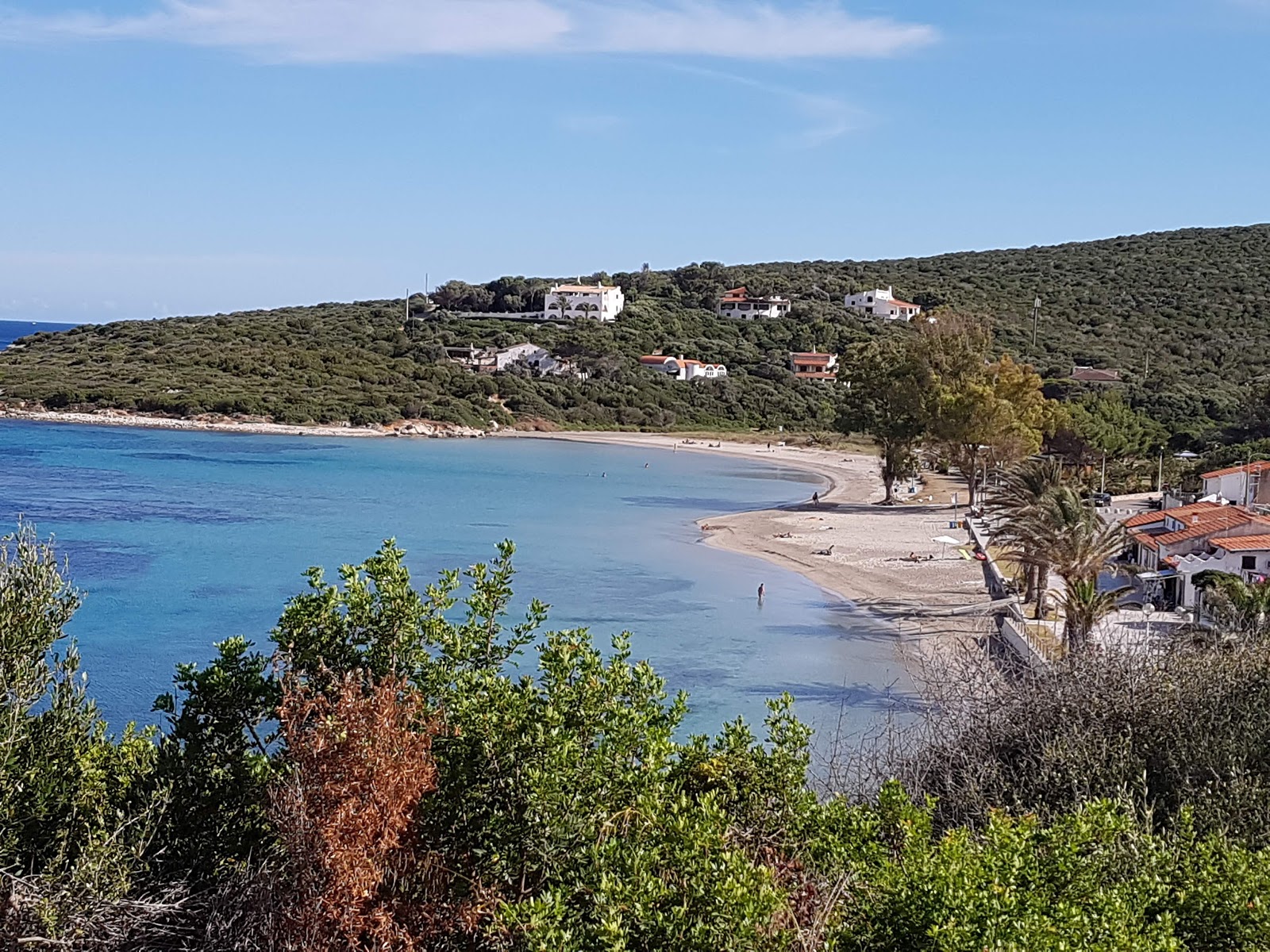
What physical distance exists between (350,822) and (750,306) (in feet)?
404

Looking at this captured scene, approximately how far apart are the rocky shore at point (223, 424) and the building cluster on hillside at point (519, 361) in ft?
46.0

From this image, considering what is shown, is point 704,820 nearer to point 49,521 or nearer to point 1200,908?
point 1200,908

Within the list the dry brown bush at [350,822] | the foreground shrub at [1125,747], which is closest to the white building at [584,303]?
the foreground shrub at [1125,747]

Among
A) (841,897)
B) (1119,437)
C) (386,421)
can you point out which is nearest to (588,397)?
(386,421)

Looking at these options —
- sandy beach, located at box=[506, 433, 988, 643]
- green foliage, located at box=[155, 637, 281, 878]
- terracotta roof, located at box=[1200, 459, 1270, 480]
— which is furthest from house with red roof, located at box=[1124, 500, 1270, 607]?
green foliage, located at box=[155, 637, 281, 878]

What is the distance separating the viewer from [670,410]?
9875 centimetres

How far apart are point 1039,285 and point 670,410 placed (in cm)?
4946

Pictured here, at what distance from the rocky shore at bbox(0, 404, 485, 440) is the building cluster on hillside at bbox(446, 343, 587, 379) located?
14031 millimetres

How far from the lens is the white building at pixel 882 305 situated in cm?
12297

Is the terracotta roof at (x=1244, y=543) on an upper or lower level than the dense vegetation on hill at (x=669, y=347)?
lower

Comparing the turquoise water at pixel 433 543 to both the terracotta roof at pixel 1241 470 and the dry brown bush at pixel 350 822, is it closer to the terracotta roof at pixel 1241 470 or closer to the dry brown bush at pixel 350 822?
the terracotta roof at pixel 1241 470

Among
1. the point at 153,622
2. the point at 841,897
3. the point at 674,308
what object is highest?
the point at 674,308

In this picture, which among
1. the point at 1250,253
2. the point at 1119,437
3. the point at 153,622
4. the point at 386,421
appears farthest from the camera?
the point at 1250,253

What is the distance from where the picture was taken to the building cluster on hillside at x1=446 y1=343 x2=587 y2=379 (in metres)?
104
